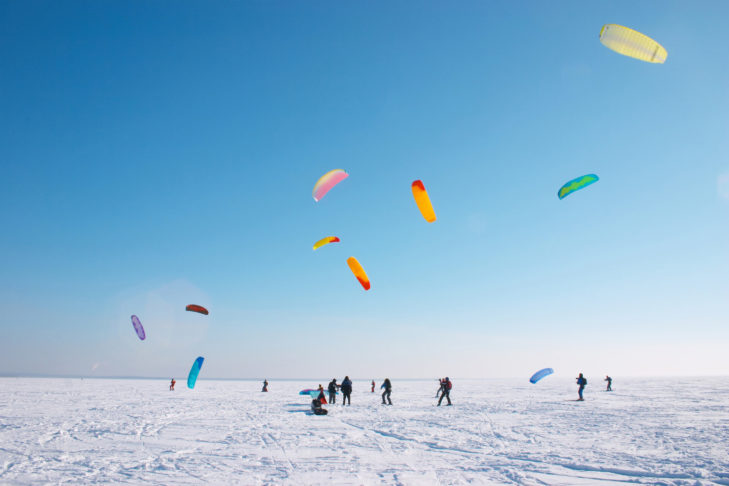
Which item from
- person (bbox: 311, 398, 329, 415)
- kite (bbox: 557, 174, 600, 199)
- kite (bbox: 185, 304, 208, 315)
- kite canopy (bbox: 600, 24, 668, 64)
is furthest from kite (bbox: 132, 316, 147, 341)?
kite canopy (bbox: 600, 24, 668, 64)

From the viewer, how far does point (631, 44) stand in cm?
822

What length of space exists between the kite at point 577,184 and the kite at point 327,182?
267 inches

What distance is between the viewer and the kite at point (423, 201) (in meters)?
12.7

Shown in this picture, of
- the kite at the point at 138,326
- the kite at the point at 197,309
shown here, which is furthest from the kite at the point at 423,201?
the kite at the point at 138,326

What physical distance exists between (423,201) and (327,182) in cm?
343

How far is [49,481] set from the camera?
17.3ft

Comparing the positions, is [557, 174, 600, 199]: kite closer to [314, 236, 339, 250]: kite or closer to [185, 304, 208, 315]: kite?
[314, 236, 339, 250]: kite

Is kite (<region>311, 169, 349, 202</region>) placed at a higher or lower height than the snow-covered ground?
higher

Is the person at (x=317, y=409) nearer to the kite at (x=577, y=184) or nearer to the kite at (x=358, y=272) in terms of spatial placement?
the kite at (x=358, y=272)

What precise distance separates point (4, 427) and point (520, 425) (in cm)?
1227

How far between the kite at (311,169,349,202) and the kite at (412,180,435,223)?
268 cm

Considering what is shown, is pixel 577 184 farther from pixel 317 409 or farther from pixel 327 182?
pixel 317 409

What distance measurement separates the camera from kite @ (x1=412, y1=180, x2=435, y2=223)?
502 inches

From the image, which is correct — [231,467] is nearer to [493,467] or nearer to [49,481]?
[49,481]
